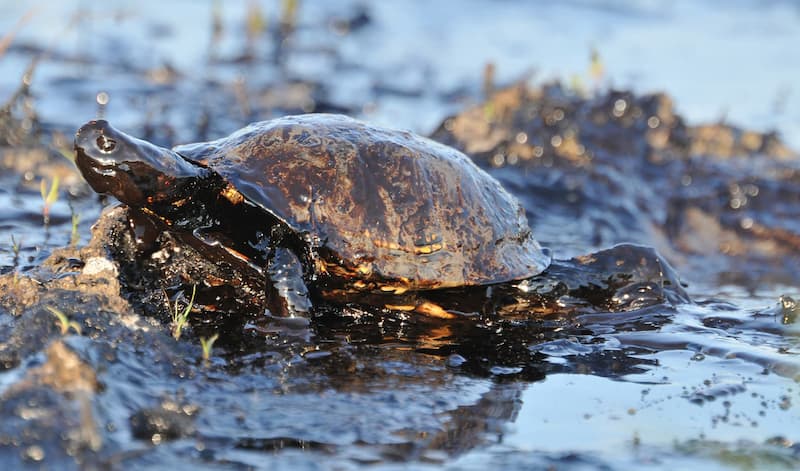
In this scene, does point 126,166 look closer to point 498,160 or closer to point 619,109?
point 498,160

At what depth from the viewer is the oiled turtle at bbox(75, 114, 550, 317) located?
3.61 metres

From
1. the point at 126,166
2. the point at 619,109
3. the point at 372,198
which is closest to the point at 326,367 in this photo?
the point at 372,198

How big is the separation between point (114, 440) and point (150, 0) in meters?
12.0

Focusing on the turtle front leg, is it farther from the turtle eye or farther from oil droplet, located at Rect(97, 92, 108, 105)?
oil droplet, located at Rect(97, 92, 108, 105)

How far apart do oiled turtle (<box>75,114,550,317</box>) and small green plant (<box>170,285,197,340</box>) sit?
12.1 inches

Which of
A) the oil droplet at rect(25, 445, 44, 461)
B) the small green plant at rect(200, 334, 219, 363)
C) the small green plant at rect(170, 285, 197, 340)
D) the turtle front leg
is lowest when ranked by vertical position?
the oil droplet at rect(25, 445, 44, 461)

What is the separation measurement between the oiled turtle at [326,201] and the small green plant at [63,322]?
1.75 feet

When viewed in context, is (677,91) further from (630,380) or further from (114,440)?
(114,440)

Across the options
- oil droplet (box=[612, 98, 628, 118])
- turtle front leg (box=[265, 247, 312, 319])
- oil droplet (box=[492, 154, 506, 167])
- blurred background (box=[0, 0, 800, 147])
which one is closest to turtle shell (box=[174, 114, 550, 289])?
turtle front leg (box=[265, 247, 312, 319])

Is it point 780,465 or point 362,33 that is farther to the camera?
point 362,33

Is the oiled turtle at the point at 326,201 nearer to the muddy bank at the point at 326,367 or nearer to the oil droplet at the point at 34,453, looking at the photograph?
the muddy bank at the point at 326,367

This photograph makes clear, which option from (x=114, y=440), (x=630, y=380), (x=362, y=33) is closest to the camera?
(x=114, y=440)

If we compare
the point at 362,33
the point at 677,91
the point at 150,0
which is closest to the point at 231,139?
the point at 677,91

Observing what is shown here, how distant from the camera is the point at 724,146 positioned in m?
8.48
